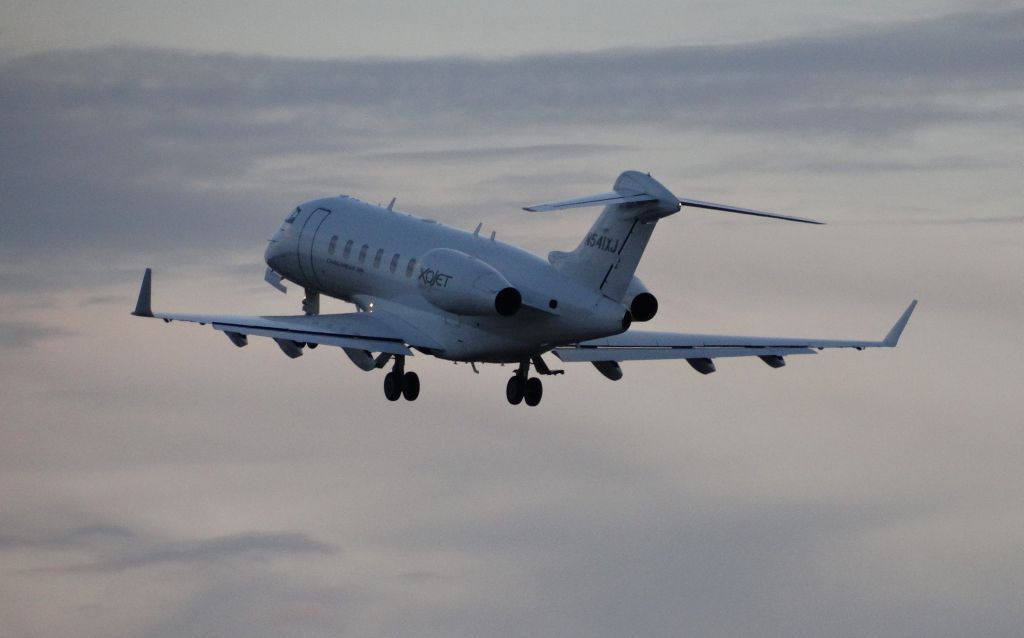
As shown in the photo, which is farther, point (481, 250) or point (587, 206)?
point (481, 250)

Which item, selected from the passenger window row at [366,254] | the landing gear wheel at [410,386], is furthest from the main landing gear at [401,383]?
the passenger window row at [366,254]

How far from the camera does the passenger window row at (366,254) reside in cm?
7238

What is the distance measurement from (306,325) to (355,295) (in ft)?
11.4

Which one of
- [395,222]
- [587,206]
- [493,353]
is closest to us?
[587,206]

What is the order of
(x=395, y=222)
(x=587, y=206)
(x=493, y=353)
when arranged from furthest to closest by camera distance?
1. (x=395, y=222)
2. (x=493, y=353)
3. (x=587, y=206)

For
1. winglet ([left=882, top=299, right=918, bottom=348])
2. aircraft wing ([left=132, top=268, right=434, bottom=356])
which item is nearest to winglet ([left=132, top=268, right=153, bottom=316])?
aircraft wing ([left=132, top=268, right=434, bottom=356])

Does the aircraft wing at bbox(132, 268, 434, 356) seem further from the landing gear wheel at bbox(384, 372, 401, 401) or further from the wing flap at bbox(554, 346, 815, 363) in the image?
the wing flap at bbox(554, 346, 815, 363)

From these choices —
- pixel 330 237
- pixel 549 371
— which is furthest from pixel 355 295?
pixel 549 371

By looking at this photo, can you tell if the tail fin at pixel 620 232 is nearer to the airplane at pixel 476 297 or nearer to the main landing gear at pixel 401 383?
the airplane at pixel 476 297

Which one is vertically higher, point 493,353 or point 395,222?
point 395,222

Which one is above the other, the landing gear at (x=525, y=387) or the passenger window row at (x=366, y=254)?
the passenger window row at (x=366, y=254)

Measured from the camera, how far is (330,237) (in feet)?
252

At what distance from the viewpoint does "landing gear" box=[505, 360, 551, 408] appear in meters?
70.4

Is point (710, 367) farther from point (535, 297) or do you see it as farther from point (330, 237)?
point (330, 237)
